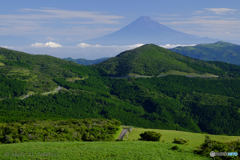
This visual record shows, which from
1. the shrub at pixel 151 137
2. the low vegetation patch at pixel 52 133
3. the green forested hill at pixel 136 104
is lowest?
the green forested hill at pixel 136 104

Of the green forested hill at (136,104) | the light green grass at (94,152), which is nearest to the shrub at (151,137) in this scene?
the light green grass at (94,152)

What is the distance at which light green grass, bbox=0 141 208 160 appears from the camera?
35531mm

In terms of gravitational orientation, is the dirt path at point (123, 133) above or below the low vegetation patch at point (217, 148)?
below

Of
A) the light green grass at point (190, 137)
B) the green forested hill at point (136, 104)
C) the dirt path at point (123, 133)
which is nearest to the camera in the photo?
the light green grass at point (190, 137)

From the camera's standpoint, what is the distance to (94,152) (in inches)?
1469

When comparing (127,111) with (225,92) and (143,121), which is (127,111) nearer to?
(143,121)

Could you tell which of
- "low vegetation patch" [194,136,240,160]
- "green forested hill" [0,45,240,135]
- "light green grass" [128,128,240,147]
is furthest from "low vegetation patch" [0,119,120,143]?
"green forested hill" [0,45,240,135]

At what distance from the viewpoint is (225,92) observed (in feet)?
647

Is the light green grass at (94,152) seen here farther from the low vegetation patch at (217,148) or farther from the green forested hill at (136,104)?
the green forested hill at (136,104)

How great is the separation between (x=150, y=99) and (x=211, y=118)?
4607 cm

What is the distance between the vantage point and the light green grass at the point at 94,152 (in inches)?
1399

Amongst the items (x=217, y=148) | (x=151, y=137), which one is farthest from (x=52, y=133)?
(x=217, y=148)

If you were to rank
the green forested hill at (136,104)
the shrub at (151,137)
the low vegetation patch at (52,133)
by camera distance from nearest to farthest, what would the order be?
the low vegetation patch at (52,133)
the shrub at (151,137)
the green forested hill at (136,104)

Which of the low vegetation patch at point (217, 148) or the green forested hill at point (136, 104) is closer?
the low vegetation patch at point (217, 148)
